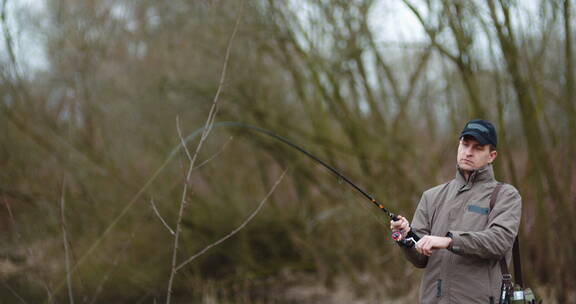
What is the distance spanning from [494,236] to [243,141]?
816 cm

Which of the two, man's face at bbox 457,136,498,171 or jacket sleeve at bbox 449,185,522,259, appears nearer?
jacket sleeve at bbox 449,185,522,259

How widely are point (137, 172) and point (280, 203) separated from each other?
8.93ft

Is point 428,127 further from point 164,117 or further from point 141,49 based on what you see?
point 141,49

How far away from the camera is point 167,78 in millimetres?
9211

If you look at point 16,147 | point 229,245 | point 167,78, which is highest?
point 167,78

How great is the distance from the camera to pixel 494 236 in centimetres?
228

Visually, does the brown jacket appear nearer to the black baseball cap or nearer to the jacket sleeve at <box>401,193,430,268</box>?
the jacket sleeve at <box>401,193,430,268</box>

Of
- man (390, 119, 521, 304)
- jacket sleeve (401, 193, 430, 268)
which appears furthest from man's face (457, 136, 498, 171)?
jacket sleeve (401, 193, 430, 268)

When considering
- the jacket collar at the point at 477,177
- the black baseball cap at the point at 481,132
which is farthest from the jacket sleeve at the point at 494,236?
the black baseball cap at the point at 481,132

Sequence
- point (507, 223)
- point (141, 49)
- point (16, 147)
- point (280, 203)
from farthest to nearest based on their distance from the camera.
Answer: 1. point (280, 203)
2. point (141, 49)
3. point (16, 147)
4. point (507, 223)

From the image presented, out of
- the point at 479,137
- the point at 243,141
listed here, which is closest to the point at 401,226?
the point at 479,137

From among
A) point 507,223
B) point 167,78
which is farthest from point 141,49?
point 507,223

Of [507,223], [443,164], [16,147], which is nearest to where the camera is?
[507,223]

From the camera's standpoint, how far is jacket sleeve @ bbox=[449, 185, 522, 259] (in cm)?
227
